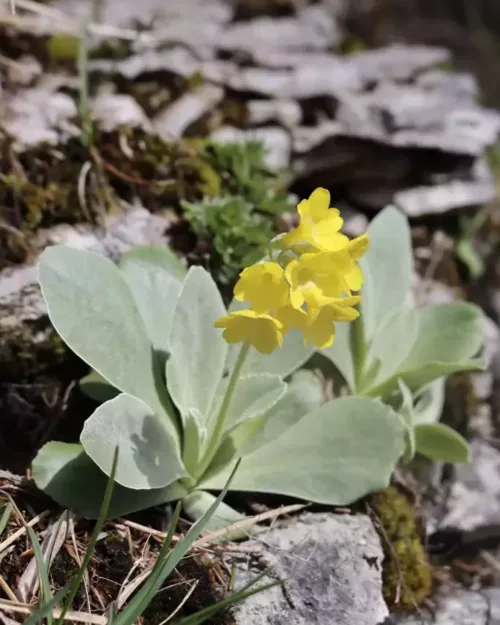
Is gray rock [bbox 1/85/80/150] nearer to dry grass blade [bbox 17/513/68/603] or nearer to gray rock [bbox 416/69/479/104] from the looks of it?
dry grass blade [bbox 17/513/68/603]

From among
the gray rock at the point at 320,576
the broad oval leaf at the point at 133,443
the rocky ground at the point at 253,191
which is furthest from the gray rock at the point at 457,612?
the broad oval leaf at the point at 133,443

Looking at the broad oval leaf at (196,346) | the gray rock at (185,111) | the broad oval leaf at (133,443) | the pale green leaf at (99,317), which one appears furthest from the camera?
the gray rock at (185,111)

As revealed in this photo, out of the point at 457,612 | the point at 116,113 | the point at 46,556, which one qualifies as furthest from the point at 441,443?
the point at 116,113

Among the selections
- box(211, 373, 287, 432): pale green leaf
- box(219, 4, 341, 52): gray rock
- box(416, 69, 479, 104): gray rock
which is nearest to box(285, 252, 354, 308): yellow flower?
box(211, 373, 287, 432): pale green leaf

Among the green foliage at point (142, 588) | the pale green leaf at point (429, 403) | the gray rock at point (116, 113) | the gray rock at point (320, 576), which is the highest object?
the gray rock at point (116, 113)

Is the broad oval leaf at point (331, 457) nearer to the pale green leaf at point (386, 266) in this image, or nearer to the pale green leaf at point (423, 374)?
the pale green leaf at point (423, 374)
